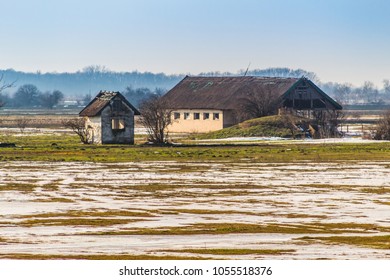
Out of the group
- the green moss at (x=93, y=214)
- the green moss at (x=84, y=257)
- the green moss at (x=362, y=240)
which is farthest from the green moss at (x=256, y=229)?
the green moss at (x=84, y=257)

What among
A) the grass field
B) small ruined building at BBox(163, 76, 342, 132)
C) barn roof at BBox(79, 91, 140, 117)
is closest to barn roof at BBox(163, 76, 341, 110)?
small ruined building at BBox(163, 76, 342, 132)

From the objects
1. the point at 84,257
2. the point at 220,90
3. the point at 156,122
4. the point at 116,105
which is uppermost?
the point at 220,90

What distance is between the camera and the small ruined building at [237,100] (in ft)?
317

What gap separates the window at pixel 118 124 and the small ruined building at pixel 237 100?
55.0 feet

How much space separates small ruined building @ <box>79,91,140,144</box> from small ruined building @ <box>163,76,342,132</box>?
641 inches

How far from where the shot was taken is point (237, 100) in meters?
98.8

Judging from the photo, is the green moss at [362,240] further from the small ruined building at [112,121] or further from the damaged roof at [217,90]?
the damaged roof at [217,90]

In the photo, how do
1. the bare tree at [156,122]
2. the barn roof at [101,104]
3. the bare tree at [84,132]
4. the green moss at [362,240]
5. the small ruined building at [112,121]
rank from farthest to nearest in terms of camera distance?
the bare tree at [84,132], the barn roof at [101,104], the small ruined building at [112,121], the bare tree at [156,122], the green moss at [362,240]

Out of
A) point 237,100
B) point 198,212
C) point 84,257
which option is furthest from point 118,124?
point 84,257

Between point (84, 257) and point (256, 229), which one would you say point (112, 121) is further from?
point (84, 257)

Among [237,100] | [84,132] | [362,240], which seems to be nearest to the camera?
[362,240]

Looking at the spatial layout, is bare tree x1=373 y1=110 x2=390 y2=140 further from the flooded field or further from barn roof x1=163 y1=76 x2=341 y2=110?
the flooded field

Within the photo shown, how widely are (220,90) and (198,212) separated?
231 feet

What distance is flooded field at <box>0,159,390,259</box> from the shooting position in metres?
27.0
